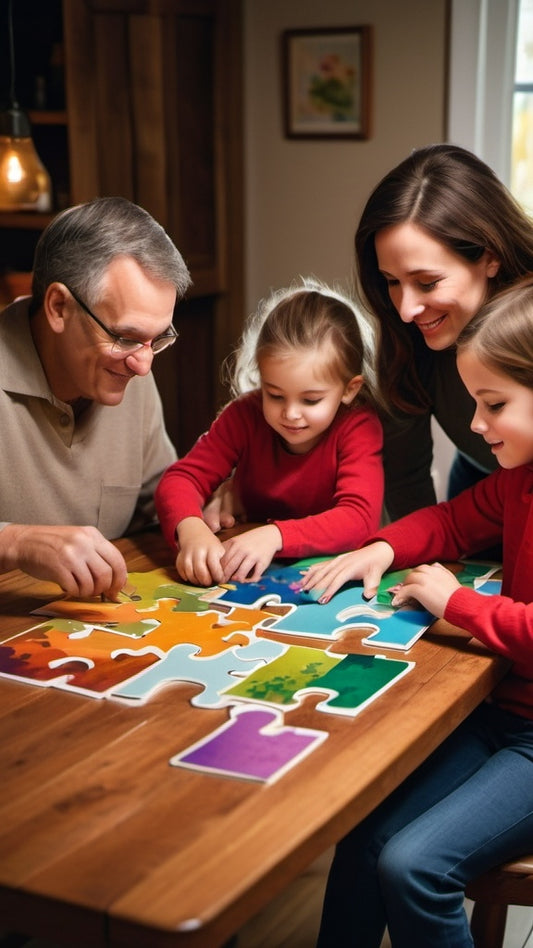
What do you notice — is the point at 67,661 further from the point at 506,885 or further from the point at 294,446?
the point at 294,446

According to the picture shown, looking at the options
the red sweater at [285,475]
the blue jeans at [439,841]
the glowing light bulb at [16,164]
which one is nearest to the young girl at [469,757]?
the blue jeans at [439,841]

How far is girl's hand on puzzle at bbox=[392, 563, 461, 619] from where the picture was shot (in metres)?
1.61

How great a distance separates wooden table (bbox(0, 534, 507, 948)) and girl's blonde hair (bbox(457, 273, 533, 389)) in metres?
0.45

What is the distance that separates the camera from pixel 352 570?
1775 mm

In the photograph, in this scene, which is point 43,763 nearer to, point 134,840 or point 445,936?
point 134,840

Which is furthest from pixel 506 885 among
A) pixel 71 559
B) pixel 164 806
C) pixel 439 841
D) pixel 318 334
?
pixel 318 334

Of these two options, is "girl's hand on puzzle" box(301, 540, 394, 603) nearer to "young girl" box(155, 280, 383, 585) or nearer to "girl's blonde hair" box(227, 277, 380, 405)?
"young girl" box(155, 280, 383, 585)

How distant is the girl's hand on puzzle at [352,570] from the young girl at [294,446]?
0.12 metres

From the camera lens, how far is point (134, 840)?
1.05 m

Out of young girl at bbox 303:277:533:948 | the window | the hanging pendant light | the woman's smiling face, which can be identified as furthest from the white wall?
young girl at bbox 303:277:533:948

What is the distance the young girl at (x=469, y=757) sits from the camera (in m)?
1.45

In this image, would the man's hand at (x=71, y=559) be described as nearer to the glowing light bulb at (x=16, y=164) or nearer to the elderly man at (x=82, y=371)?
the elderly man at (x=82, y=371)

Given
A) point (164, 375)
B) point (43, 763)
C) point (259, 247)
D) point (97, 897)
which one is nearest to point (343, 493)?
point (43, 763)

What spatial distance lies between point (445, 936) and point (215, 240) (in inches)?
126
